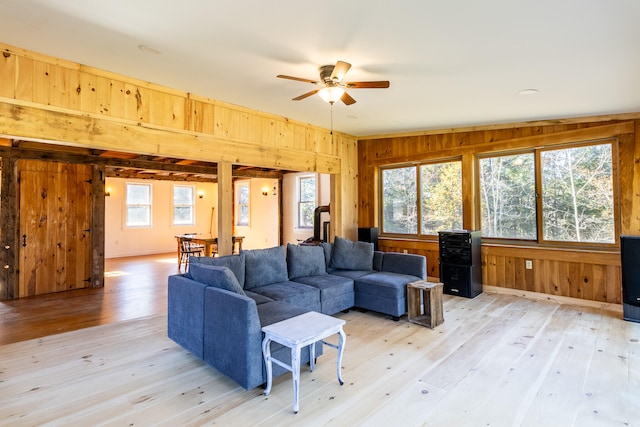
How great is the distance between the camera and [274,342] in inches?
101

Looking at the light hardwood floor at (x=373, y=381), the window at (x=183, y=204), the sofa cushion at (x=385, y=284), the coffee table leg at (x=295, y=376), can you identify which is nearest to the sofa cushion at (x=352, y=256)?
the sofa cushion at (x=385, y=284)

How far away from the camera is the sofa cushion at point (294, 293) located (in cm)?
360

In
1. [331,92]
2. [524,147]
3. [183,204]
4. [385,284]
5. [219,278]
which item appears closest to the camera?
[219,278]

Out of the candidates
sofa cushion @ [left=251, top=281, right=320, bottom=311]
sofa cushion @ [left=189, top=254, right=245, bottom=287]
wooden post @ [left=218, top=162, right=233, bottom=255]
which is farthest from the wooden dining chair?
sofa cushion @ [left=251, top=281, right=320, bottom=311]

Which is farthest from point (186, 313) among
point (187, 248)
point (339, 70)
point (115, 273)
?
point (115, 273)

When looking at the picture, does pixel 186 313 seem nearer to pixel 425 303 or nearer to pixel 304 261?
pixel 304 261

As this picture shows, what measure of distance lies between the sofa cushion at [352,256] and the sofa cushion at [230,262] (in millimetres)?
1577

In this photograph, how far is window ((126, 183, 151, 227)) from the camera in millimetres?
10250

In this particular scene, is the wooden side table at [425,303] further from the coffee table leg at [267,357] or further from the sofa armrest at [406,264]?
the coffee table leg at [267,357]

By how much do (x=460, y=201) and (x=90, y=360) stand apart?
5517 mm

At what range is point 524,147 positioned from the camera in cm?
502

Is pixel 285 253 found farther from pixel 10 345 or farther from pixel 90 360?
pixel 10 345

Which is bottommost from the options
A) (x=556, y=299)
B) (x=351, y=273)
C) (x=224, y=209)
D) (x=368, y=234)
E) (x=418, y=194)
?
(x=556, y=299)

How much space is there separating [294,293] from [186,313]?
1.14 m
